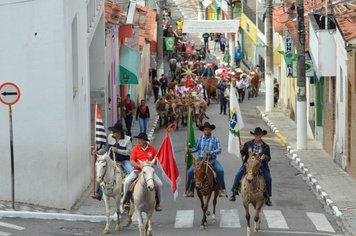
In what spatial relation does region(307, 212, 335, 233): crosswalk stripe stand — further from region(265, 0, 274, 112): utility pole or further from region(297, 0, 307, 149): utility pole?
region(265, 0, 274, 112): utility pole

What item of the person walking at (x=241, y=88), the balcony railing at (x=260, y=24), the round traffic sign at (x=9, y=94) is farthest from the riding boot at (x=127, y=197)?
the balcony railing at (x=260, y=24)

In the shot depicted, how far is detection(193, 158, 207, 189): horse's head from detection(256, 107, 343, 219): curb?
3.67 m

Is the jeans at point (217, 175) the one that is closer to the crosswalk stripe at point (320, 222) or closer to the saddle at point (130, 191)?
the saddle at point (130, 191)

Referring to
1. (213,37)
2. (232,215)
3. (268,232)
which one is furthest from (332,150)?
(213,37)

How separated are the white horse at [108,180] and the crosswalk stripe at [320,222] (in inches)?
169

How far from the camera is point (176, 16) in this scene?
108 meters

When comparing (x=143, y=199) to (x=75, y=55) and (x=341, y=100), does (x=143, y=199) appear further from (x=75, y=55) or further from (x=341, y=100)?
(x=341, y=100)

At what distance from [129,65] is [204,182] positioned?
22186mm

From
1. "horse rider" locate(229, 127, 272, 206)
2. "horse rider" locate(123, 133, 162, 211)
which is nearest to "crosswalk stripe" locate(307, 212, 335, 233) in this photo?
"horse rider" locate(229, 127, 272, 206)

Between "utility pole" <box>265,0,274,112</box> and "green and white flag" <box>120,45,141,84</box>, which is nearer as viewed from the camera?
A: "green and white flag" <box>120,45,141,84</box>

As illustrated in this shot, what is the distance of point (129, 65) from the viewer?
4491 cm

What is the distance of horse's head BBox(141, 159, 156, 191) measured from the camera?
2044 centimetres

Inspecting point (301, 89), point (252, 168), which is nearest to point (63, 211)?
point (252, 168)

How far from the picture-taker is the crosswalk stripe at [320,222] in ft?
75.8
